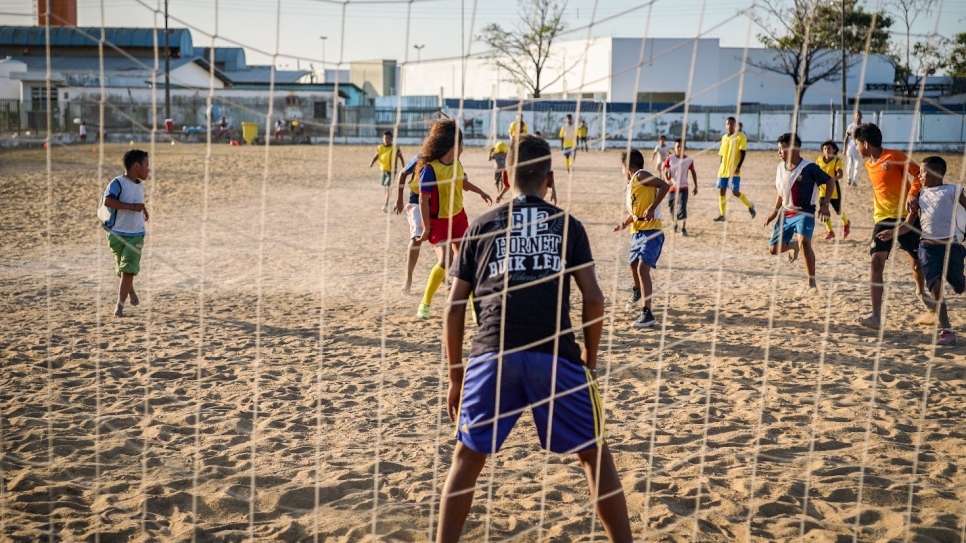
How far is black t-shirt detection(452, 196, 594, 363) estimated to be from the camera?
3174mm

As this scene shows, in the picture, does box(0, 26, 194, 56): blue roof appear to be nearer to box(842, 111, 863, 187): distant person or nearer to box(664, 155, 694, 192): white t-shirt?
box(842, 111, 863, 187): distant person

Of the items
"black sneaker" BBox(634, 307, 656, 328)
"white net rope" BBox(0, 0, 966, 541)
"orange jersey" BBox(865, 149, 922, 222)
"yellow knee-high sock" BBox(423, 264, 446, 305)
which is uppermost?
"orange jersey" BBox(865, 149, 922, 222)

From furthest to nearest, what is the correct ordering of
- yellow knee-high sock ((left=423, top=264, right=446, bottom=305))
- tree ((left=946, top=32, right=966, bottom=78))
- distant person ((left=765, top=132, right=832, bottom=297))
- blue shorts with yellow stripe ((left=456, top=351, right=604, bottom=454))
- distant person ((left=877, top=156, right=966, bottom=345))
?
1. distant person ((left=765, top=132, right=832, bottom=297))
2. yellow knee-high sock ((left=423, top=264, right=446, bottom=305))
3. distant person ((left=877, top=156, right=966, bottom=345))
4. tree ((left=946, top=32, right=966, bottom=78))
5. blue shorts with yellow stripe ((left=456, top=351, right=604, bottom=454))

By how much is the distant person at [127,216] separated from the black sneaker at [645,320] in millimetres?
4485

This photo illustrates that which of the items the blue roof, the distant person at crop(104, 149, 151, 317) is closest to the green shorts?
the distant person at crop(104, 149, 151, 317)

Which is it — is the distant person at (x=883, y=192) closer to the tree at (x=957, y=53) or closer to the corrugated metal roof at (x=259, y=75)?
the tree at (x=957, y=53)

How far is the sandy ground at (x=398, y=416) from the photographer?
3.94 m

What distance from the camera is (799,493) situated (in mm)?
4180

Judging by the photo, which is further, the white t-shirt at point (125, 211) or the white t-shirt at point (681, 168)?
the white t-shirt at point (681, 168)

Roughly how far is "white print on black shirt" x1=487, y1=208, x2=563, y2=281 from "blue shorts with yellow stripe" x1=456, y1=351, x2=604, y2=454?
12.8 inches

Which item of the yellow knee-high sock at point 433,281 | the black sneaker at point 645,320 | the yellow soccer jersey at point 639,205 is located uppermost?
the yellow soccer jersey at point 639,205

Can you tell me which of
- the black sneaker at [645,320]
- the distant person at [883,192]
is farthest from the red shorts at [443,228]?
the distant person at [883,192]

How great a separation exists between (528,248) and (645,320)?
4.49 m

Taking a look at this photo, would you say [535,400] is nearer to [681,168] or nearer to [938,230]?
[938,230]
